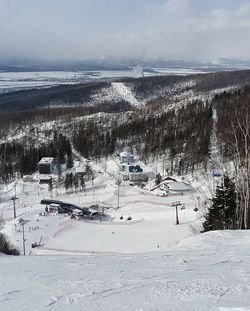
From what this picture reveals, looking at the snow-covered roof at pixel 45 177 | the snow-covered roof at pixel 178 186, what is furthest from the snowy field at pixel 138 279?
the snow-covered roof at pixel 45 177

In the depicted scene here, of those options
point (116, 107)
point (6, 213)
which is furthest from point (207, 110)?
point (116, 107)

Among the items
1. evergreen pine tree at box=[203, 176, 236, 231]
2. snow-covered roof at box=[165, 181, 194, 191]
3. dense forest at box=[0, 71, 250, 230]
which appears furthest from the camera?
dense forest at box=[0, 71, 250, 230]

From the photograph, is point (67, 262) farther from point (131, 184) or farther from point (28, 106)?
point (28, 106)

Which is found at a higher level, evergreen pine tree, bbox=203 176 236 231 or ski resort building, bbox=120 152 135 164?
A: evergreen pine tree, bbox=203 176 236 231

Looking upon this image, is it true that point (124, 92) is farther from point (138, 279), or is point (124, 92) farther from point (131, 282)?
point (131, 282)

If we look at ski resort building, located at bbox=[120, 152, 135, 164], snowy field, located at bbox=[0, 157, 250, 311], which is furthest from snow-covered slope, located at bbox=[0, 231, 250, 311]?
ski resort building, located at bbox=[120, 152, 135, 164]

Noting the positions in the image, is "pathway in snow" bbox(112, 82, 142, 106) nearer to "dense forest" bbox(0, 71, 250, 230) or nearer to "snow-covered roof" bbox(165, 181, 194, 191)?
"dense forest" bbox(0, 71, 250, 230)

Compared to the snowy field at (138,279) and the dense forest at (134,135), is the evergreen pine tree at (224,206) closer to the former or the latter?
the snowy field at (138,279)
